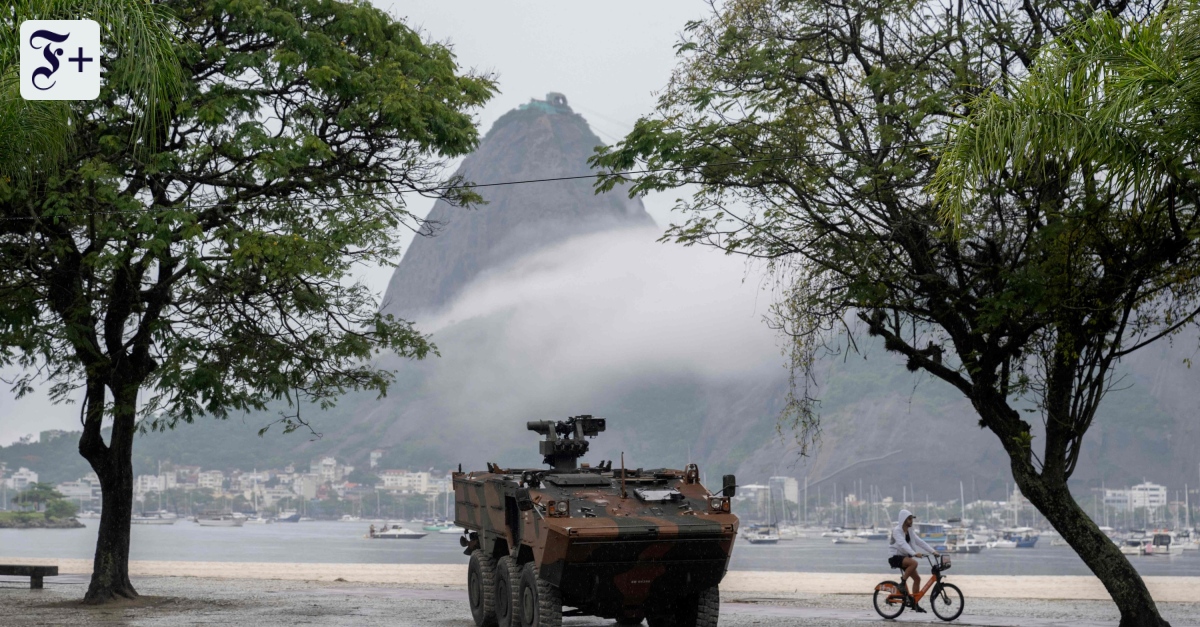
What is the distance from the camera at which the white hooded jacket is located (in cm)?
1856

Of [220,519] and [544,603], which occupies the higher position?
[544,603]

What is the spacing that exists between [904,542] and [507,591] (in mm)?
6566

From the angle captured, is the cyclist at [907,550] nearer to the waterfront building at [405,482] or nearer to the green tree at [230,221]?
the green tree at [230,221]

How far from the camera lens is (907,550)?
732 inches

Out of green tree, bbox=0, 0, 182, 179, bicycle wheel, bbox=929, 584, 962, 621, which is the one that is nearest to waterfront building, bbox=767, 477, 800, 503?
bicycle wheel, bbox=929, 584, 962, 621

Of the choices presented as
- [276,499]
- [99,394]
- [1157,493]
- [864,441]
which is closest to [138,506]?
[276,499]

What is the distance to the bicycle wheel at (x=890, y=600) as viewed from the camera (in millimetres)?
18391

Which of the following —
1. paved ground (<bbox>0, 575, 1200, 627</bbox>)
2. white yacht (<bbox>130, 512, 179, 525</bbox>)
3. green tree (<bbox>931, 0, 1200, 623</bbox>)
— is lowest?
white yacht (<bbox>130, 512, 179, 525</bbox>)

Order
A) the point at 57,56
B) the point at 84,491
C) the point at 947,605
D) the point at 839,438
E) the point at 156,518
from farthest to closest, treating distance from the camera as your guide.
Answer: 1. the point at 84,491
2. the point at 156,518
3. the point at 839,438
4. the point at 947,605
5. the point at 57,56

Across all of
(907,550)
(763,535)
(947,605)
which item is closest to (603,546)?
(907,550)

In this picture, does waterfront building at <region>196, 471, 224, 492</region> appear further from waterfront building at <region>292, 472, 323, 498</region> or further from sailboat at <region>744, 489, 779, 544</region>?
sailboat at <region>744, 489, 779, 544</region>

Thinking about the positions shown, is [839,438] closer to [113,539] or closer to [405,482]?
[405,482]

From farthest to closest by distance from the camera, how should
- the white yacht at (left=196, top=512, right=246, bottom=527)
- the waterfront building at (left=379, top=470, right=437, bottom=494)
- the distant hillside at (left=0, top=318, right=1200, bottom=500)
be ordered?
the waterfront building at (left=379, top=470, right=437, bottom=494), the white yacht at (left=196, top=512, right=246, bottom=527), the distant hillside at (left=0, top=318, right=1200, bottom=500)

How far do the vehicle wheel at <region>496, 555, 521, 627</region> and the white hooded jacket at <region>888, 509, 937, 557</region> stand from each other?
6.18 metres
